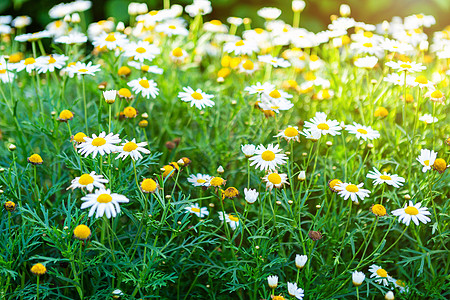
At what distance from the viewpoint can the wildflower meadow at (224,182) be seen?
180cm

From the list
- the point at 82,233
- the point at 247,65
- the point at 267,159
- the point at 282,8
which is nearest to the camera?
the point at 82,233

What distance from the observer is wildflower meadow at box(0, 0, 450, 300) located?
1798mm

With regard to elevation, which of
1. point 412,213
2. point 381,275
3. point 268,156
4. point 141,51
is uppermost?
point 141,51

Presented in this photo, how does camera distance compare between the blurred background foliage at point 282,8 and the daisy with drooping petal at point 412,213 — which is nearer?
the daisy with drooping petal at point 412,213

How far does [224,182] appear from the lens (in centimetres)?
186

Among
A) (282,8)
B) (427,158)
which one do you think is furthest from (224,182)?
(282,8)

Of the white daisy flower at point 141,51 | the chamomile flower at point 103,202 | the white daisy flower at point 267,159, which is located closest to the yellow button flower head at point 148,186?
the chamomile flower at point 103,202

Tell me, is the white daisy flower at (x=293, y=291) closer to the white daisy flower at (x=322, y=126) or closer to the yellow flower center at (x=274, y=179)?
the yellow flower center at (x=274, y=179)

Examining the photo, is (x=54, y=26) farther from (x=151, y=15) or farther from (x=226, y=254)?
(x=226, y=254)

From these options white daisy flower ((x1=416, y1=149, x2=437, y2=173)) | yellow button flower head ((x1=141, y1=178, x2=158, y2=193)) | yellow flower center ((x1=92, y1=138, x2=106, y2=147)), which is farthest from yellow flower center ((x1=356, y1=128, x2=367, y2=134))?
yellow flower center ((x1=92, y1=138, x2=106, y2=147))

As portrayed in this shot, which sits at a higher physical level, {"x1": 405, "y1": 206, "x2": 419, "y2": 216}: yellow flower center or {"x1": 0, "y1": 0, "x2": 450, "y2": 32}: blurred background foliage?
{"x1": 405, "y1": 206, "x2": 419, "y2": 216}: yellow flower center

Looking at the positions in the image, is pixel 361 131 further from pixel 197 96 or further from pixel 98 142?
pixel 98 142

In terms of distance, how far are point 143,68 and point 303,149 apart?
1.02m

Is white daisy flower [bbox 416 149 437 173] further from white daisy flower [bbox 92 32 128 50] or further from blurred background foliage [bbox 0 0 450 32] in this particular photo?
blurred background foliage [bbox 0 0 450 32]
